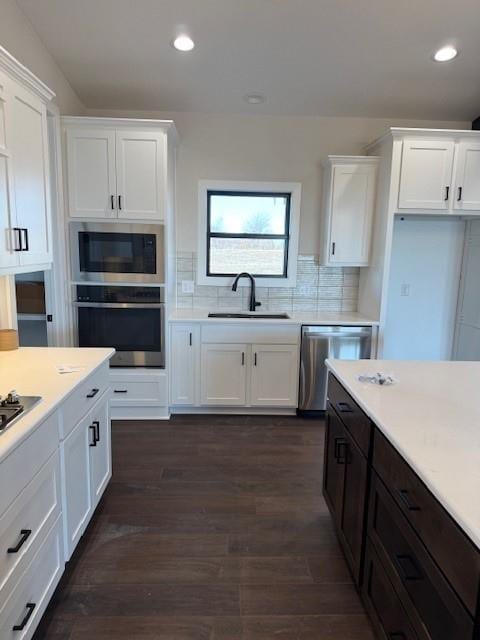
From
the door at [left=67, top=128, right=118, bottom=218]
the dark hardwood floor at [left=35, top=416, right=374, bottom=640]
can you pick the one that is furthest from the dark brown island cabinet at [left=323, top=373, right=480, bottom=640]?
the door at [left=67, top=128, right=118, bottom=218]

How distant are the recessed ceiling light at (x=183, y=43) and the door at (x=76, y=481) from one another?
103 inches

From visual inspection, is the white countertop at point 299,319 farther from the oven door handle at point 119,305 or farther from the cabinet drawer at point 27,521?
the cabinet drawer at point 27,521

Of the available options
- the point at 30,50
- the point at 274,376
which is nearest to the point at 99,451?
the point at 274,376

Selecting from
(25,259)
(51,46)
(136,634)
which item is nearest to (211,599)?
(136,634)

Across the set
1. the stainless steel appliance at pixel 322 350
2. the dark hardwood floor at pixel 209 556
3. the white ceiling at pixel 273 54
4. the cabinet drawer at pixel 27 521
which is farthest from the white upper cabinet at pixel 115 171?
the cabinet drawer at pixel 27 521

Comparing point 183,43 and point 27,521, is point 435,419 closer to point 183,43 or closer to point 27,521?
point 27,521

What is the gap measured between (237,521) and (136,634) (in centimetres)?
80

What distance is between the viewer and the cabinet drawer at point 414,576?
102 centimetres

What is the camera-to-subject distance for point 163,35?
294 cm

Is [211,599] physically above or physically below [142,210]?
below

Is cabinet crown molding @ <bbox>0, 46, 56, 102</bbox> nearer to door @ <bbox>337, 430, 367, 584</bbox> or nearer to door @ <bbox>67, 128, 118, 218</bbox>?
door @ <bbox>67, 128, 118, 218</bbox>

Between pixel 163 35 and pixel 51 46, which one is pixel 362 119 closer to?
Result: pixel 163 35

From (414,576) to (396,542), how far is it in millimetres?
145

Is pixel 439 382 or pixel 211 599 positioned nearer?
pixel 211 599
